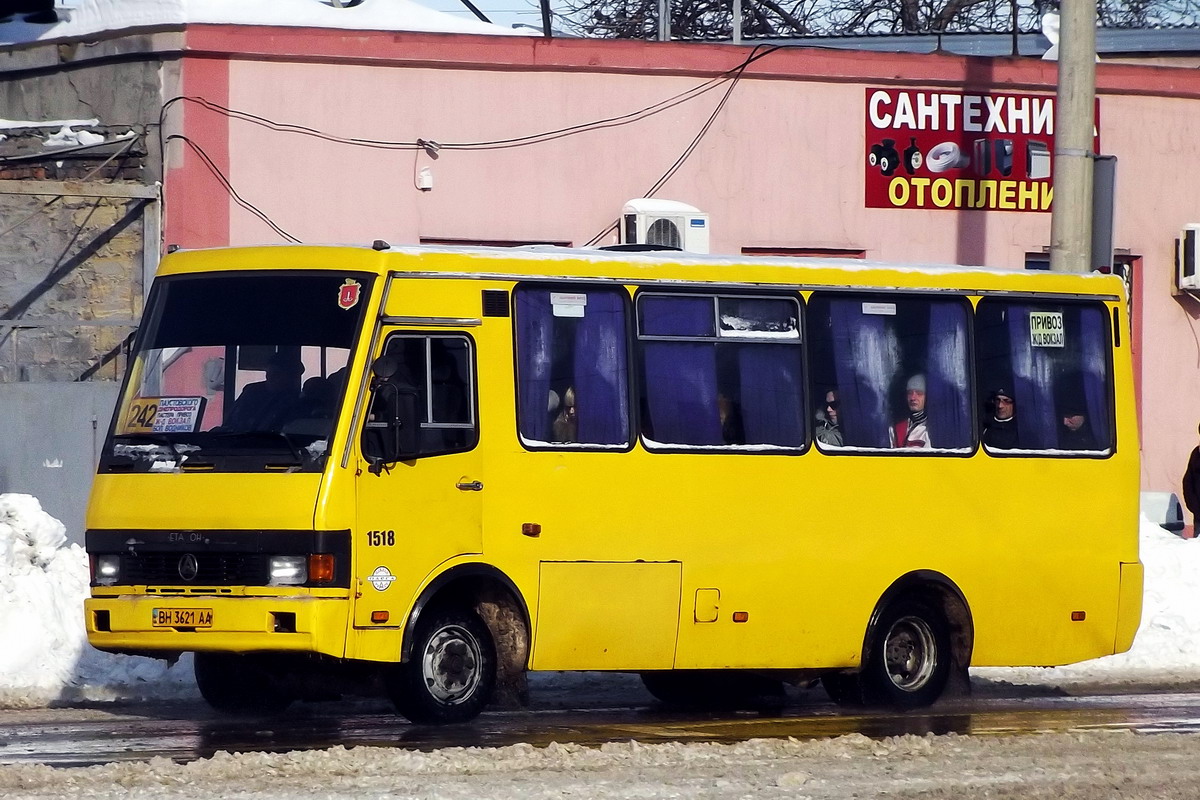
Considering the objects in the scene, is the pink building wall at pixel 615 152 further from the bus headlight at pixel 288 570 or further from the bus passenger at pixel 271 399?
the bus headlight at pixel 288 570

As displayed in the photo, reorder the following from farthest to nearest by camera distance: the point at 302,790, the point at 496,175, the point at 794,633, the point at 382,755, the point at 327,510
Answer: the point at 496,175
the point at 794,633
the point at 327,510
the point at 382,755
the point at 302,790

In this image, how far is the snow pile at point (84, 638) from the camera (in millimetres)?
13547

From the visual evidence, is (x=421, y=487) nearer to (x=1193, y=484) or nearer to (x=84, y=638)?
(x=84, y=638)

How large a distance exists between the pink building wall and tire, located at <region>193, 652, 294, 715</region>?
811 centimetres

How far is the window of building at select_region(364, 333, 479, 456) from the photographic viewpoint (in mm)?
11547

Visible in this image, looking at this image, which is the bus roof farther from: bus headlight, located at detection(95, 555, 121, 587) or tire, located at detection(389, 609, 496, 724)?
tire, located at detection(389, 609, 496, 724)

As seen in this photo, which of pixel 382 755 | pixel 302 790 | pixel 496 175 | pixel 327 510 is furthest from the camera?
pixel 496 175

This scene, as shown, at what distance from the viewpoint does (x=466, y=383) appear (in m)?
11.8

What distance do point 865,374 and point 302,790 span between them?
582 centimetres

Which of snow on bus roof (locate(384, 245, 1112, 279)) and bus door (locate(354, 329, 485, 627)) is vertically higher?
snow on bus roof (locate(384, 245, 1112, 279))

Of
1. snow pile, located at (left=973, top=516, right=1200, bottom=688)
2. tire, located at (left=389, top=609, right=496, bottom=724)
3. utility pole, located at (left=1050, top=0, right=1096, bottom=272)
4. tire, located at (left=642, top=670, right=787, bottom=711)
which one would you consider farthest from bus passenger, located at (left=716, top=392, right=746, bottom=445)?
utility pole, located at (left=1050, top=0, right=1096, bottom=272)

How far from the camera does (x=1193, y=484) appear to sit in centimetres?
2155

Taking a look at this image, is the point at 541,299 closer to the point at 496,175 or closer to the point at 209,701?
the point at 209,701

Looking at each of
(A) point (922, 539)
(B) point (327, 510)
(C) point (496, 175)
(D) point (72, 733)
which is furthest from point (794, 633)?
(C) point (496, 175)
